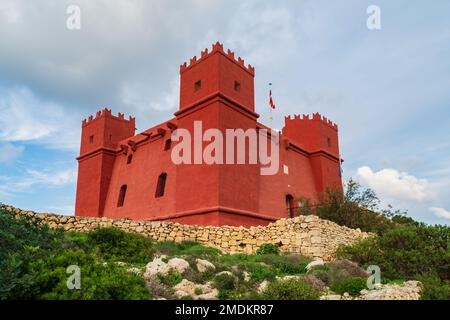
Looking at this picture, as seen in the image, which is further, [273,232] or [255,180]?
[255,180]

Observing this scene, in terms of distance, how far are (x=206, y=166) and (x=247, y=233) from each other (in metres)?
3.81

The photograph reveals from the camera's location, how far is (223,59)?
68.7 feet

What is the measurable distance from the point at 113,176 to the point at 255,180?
11.5m

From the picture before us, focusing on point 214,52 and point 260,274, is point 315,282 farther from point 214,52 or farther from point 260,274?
point 214,52

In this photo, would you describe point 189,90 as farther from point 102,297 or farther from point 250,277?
point 102,297

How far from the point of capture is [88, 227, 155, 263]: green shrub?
40.1 feet

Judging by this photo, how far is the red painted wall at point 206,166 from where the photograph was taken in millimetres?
19562

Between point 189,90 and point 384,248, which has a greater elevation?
point 189,90

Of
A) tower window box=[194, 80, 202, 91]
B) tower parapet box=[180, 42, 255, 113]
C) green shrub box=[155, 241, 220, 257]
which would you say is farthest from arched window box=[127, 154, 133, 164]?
green shrub box=[155, 241, 220, 257]

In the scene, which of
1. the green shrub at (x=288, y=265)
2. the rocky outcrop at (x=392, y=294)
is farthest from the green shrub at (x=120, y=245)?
the rocky outcrop at (x=392, y=294)

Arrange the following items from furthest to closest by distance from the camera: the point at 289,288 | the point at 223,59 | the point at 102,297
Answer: the point at 223,59, the point at 289,288, the point at 102,297

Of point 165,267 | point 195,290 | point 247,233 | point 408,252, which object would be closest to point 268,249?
point 247,233

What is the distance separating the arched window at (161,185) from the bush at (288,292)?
49.9ft
